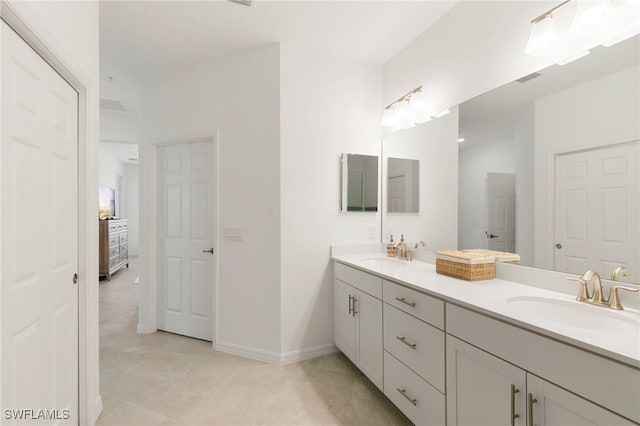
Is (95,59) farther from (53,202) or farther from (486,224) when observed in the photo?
(486,224)

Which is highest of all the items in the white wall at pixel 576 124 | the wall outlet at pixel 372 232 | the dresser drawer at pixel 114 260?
the white wall at pixel 576 124

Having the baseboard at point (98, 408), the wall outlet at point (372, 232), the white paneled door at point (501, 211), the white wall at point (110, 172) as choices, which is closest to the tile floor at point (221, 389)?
the baseboard at point (98, 408)

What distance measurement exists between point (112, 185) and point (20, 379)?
281 inches

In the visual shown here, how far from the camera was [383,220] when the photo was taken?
9.02 feet

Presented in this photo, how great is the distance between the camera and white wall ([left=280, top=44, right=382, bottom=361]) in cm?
239

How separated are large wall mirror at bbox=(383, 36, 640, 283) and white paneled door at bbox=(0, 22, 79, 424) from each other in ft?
7.75

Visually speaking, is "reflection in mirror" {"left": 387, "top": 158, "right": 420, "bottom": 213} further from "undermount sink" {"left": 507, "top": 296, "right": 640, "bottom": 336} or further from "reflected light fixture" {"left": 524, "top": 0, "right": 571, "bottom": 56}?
"undermount sink" {"left": 507, "top": 296, "right": 640, "bottom": 336}

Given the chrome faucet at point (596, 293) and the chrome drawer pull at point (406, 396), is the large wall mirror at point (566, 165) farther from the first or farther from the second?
the chrome drawer pull at point (406, 396)

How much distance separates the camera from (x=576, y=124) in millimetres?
1312

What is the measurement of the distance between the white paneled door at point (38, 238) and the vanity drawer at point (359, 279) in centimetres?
173

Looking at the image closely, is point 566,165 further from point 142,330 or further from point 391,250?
point 142,330

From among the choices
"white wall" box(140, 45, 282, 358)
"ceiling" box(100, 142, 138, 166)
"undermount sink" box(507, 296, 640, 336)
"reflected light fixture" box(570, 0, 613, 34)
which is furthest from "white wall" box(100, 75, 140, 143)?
"undermount sink" box(507, 296, 640, 336)

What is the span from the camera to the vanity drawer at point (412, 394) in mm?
1359

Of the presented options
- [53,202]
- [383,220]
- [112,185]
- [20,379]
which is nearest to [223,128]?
[53,202]
